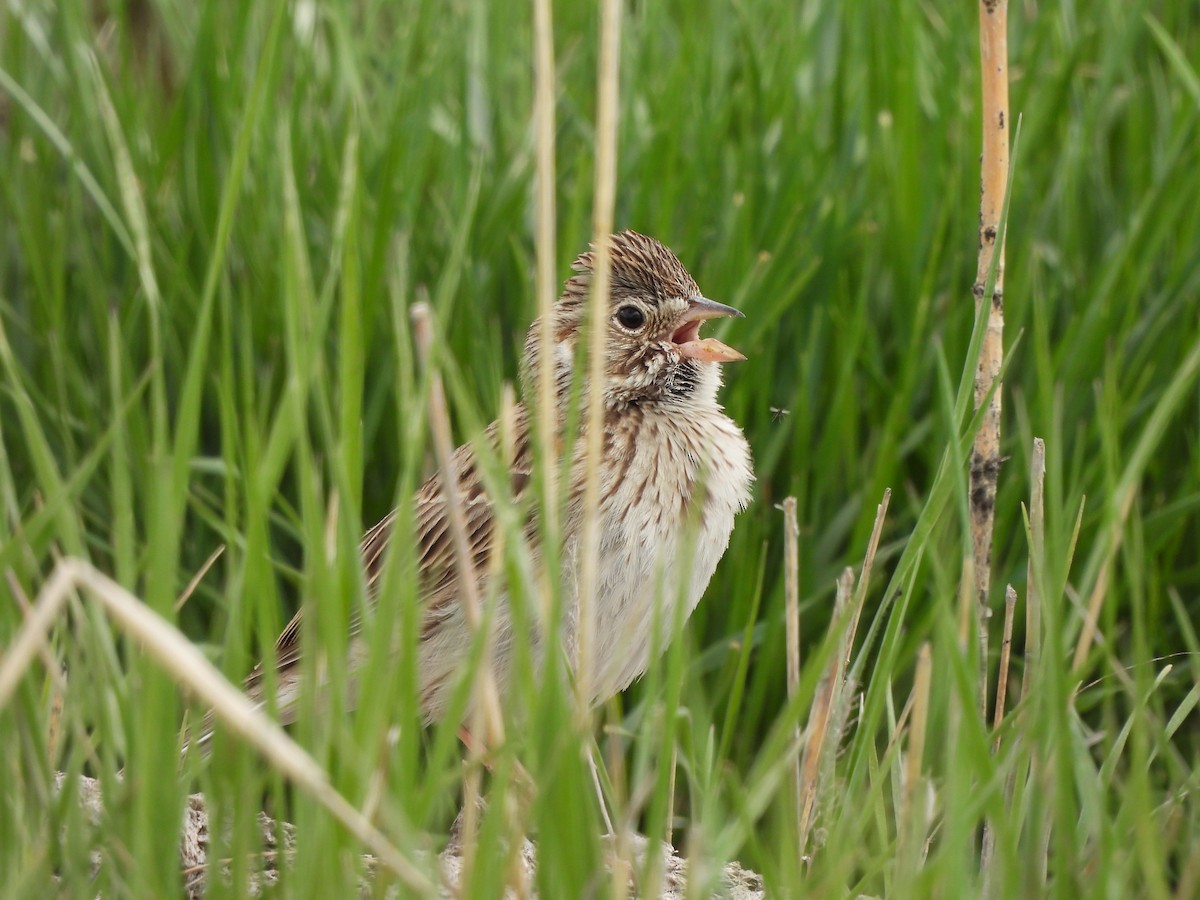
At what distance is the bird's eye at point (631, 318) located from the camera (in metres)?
3.52

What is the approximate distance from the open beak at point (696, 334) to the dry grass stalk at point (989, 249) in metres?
0.54

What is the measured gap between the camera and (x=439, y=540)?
143 inches

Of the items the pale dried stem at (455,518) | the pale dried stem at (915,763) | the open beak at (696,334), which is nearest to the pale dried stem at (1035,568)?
the pale dried stem at (915,763)

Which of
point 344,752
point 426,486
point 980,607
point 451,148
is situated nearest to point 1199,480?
point 980,607

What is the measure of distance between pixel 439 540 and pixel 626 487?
57 centimetres

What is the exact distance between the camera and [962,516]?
7.34ft

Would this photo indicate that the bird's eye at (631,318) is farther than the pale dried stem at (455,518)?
Yes

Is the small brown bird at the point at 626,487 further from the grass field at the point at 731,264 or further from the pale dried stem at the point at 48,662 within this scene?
the pale dried stem at the point at 48,662

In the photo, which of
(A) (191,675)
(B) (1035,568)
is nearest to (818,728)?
(B) (1035,568)

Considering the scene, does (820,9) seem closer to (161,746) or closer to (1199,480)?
(1199,480)

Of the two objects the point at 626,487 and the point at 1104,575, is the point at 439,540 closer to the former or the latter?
the point at 626,487

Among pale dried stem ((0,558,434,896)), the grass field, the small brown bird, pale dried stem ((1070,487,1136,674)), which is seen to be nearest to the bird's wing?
the small brown bird

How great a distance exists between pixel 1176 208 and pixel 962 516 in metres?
2.34

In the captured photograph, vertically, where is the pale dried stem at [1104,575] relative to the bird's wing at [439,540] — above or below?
above
